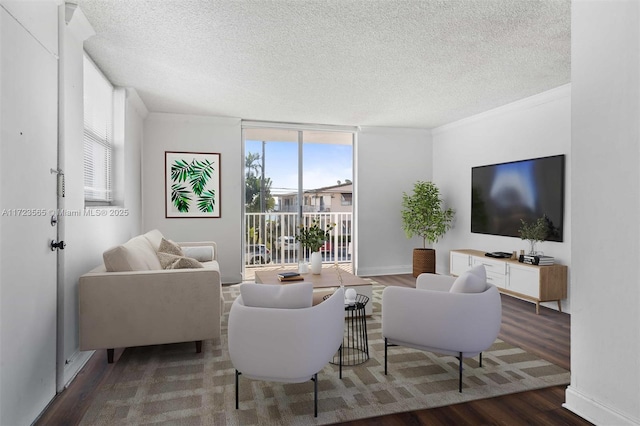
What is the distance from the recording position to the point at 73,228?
2752 mm

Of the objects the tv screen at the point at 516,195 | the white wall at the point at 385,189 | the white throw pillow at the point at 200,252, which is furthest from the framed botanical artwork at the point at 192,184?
the tv screen at the point at 516,195

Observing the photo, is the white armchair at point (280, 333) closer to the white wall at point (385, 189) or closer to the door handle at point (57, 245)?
the door handle at point (57, 245)

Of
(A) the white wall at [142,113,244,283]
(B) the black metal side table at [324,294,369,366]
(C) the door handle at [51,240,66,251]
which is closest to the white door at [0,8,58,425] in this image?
(C) the door handle at [51,240,66,251]

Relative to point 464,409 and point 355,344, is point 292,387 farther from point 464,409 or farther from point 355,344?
point 464,409

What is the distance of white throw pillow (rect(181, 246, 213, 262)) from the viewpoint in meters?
4.62

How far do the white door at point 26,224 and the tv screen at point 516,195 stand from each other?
4.83 meters

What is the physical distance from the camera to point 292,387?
2.49 metres

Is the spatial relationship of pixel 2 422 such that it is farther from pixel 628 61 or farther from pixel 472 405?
pixel 628 61

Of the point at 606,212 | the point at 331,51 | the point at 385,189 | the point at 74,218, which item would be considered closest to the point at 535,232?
the point at 606,212

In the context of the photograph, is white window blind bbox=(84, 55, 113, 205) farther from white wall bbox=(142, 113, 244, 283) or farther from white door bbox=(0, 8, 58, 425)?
white wall bbox=(142, 113, 244, 283)

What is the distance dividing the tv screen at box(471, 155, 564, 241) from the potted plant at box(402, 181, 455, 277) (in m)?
0.52

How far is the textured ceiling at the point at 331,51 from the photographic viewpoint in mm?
2643

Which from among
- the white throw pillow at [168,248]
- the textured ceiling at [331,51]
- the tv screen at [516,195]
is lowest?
the white throw pillow at [168,248]

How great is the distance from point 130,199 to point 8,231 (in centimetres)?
294
